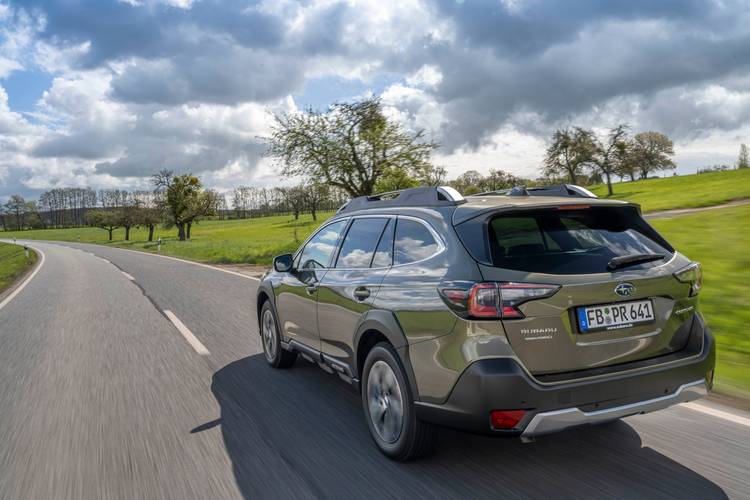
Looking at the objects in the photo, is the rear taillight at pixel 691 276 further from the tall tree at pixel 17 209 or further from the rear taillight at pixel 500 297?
the tall tree at pixel 17 209

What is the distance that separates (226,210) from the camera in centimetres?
13038

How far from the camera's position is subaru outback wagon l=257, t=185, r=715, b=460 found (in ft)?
9.32

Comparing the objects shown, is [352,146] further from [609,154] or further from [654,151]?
[654,151]

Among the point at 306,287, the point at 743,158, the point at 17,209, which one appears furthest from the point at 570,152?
the point at 17,209

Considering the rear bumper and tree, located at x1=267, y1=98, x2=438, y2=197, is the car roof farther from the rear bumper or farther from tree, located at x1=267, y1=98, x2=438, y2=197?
tree, located at x1=267, y1=98, x2=438, y2=197

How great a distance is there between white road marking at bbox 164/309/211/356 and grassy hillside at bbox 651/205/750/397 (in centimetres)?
524

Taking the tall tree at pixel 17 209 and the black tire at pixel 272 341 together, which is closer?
the black tire at pixel 272 341

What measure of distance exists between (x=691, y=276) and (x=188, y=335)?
6.16 meters

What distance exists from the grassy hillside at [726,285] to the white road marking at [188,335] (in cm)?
524

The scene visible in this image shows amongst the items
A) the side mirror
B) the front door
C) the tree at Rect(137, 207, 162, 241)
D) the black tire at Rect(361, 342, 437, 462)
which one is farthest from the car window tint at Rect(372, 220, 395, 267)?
the tree at Rect(137, 207, 162, 241)

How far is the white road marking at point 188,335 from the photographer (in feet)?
21.9

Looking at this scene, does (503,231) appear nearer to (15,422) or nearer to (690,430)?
(690,430)

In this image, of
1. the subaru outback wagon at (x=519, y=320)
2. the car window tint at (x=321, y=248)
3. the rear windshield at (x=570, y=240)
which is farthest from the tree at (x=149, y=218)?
the rear windshield at (x=570, y=240)

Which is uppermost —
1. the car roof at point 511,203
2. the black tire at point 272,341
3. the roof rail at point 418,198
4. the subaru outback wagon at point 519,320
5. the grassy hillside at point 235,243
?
the roof rail at point 418,198
